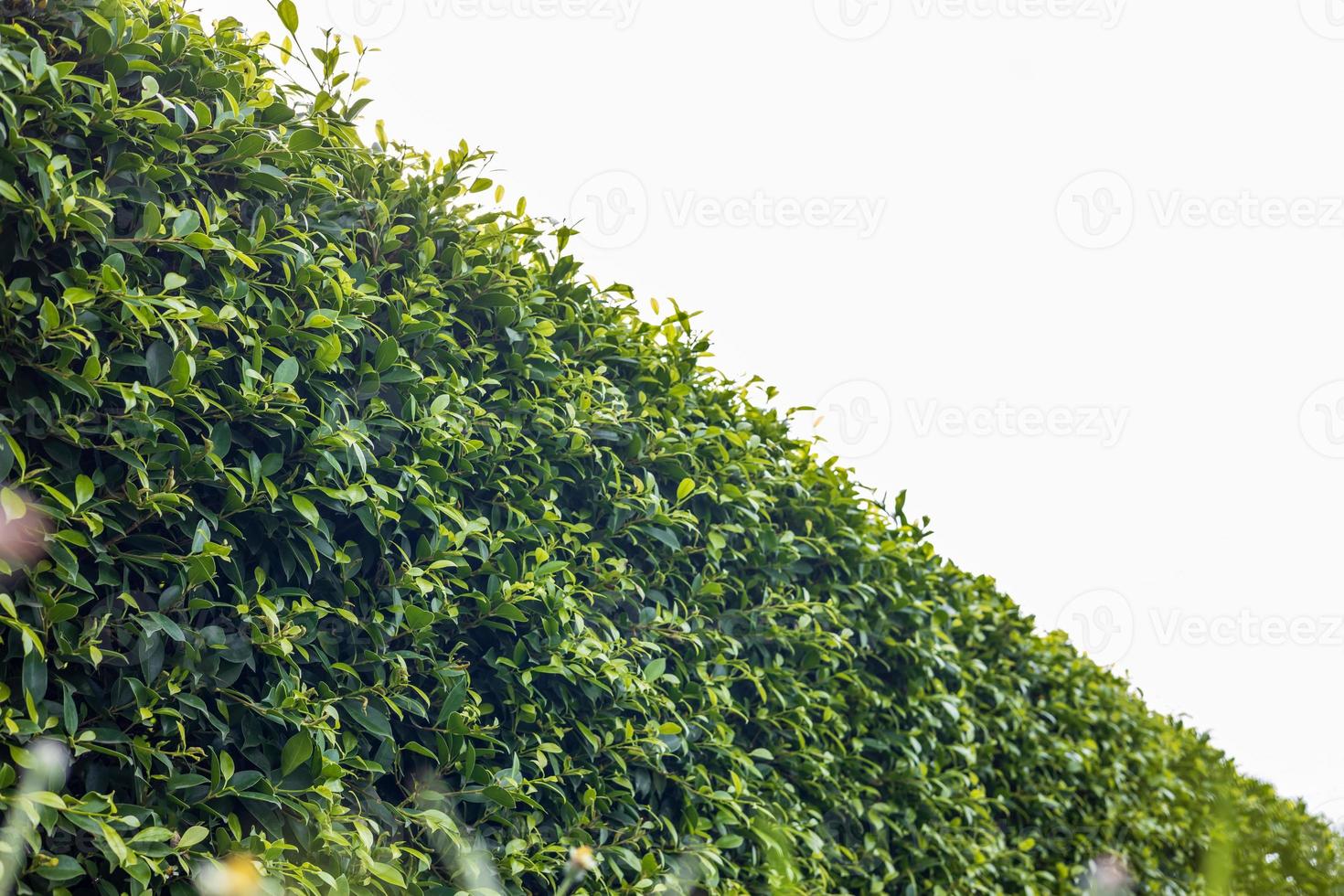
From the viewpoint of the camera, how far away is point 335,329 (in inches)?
93.0

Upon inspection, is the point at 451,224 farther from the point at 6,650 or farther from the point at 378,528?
the point at 6,650

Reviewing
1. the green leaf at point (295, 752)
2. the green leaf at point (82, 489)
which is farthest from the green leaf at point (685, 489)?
the green leaf at point (82, 489)

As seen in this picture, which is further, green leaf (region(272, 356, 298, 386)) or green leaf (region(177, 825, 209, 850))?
green leaf (region(272, 356, 298, 386))

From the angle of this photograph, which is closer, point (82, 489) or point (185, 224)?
point (82, 489)

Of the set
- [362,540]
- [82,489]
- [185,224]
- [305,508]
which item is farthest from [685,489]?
[82,489]

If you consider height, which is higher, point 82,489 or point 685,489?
point 685,489

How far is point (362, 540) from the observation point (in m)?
2.40

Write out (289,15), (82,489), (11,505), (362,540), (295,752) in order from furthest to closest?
1. (289,15)
2. (362,540)
3. (295,752)
4. (82,489)
5. (11,505)

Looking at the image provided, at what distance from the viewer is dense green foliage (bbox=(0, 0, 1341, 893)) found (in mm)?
1906

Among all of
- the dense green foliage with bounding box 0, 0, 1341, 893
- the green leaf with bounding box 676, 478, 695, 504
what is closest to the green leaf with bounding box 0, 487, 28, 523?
the dense green foliage with bounding box 0, 0, 1341, 893

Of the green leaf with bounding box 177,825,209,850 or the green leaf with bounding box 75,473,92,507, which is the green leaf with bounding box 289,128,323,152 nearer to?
the green leaf with bounding box 75,473,92,507

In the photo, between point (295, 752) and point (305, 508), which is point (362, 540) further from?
point (295, 752)

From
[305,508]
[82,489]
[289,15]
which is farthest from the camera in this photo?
[289,15]

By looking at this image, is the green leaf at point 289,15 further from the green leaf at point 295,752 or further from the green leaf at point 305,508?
the green leaf at point 295,752
